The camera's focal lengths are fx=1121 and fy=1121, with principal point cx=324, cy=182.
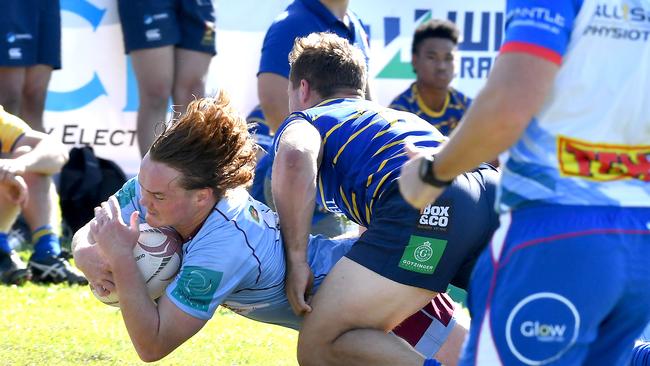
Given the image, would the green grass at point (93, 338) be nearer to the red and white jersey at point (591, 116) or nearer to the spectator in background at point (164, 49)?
the spectator in background at point (164, 49)

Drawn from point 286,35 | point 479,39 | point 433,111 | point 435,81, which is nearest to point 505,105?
point 286,35

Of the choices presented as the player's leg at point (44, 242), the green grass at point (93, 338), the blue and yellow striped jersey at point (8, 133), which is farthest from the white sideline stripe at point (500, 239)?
the player's leg at point (44, 242)

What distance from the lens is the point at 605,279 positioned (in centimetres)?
260

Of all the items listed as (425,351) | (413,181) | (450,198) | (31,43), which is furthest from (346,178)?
(31,43)

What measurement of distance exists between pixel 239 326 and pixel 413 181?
3091mm

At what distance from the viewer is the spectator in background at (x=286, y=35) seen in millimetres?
6055

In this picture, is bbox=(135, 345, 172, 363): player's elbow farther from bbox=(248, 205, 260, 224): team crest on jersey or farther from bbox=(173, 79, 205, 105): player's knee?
bbox=(173, 79, 205, 105): player's knee

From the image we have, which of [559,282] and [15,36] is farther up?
[559,282]

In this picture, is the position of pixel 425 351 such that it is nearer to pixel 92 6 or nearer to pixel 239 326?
pixel 239 326

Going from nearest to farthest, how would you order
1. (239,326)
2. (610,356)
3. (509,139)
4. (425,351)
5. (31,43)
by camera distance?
(509,139)
(610,356)
(425,351)
(239,326)
(31,43)

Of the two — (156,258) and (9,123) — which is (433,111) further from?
(156,258)

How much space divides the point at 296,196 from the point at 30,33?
12.7 ft

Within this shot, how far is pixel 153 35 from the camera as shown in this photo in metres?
7.68

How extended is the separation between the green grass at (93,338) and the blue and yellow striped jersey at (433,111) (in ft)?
8.95
